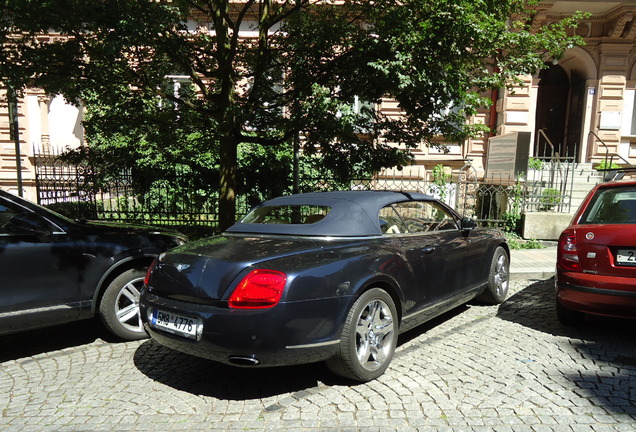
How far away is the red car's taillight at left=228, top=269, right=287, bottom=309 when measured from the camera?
2936 millimetres

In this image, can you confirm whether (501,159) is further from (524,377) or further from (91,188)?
(91,188)

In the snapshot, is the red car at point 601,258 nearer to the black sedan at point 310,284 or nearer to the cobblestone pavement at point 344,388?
the cobblestone pavement at point 344,388

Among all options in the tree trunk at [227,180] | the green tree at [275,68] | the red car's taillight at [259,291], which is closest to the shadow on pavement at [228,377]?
the red car's taillight at [259,291]

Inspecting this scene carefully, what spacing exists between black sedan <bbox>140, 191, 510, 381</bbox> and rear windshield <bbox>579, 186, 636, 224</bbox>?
1.45 meters

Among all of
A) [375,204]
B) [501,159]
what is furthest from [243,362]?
[501,159]

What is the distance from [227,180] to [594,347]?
5658 mm

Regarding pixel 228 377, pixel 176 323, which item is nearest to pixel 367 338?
pixel 228 377

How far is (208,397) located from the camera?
10.6 ft

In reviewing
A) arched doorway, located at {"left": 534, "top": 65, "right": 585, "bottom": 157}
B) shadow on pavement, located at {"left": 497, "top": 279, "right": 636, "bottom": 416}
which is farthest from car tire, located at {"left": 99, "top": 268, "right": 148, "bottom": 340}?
arched doorway, located at {"left": 534, "top": 65, "right": 585, "bottom": 157}

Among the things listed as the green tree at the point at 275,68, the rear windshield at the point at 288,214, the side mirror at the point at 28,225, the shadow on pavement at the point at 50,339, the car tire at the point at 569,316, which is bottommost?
the shadow on pavement at the point at 50,339

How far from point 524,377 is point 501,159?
9167mm

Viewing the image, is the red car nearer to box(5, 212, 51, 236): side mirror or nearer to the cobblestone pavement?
the cobblestone pavement

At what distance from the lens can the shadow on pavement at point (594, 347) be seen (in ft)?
10.5

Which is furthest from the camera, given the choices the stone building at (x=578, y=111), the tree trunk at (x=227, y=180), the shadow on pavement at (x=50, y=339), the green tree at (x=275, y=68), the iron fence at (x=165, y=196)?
the stone building at (x=578, y=111)
